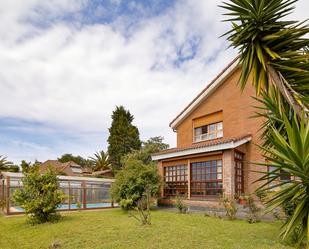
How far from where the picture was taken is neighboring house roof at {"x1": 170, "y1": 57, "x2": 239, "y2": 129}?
2092 centimetres

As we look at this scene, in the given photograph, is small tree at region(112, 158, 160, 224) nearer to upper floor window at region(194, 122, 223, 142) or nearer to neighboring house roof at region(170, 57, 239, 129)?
upper floor window at region(194, 122, 223, 142)

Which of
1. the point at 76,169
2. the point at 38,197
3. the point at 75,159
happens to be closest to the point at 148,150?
the point at 76,169

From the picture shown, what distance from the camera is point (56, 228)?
1200 cm

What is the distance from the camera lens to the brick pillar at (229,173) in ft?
54.9

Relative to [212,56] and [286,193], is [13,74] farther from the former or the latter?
[286,193]

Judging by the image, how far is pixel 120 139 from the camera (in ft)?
163

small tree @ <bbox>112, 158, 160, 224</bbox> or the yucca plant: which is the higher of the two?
the yucca plant

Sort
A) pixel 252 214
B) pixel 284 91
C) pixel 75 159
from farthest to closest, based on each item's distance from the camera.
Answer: pixel 75 159, pixel 252 214, pixel 284 91

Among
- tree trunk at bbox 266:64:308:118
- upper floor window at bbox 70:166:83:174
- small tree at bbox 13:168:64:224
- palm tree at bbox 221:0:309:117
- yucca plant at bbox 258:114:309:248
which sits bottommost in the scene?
upper floor window at bbox 70:166:83:174

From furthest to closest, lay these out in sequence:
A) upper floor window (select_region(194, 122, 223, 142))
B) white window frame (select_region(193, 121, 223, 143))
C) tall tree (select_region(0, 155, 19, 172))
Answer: tall tree (select_region(0, 155, 19, 172)) < upper floor window (select_region(194, 122, 223, 142)) < white window frame (select_region(193, 121, 223, 143))

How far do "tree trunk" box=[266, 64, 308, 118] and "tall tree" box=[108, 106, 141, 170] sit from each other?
145 ft

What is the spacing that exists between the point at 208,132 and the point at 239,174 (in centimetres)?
564

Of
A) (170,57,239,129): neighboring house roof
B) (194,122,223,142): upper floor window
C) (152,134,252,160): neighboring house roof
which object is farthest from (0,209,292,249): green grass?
(170,57,239,129): neighboring house roof

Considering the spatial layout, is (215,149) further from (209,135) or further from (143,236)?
(143,236)
